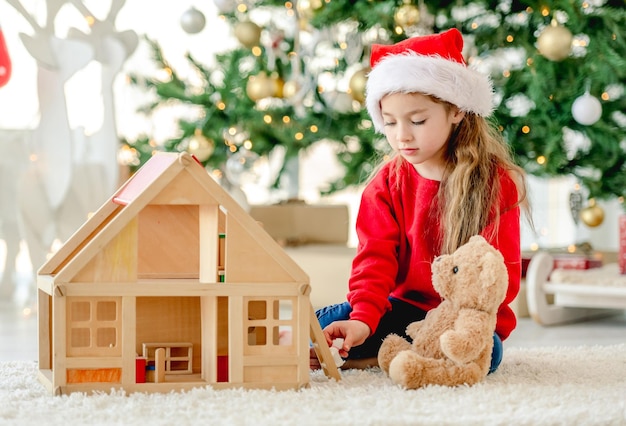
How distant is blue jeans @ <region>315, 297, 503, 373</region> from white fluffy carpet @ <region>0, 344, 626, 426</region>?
5.0 inches

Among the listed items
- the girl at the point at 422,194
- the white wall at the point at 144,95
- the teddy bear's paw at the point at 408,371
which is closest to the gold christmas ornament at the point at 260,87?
the white wall at the point at 144,95

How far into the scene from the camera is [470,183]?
64.2 inches

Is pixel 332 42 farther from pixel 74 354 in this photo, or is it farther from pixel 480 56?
pixel 74 354

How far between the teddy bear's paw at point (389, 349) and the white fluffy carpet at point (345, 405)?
3 centimetres

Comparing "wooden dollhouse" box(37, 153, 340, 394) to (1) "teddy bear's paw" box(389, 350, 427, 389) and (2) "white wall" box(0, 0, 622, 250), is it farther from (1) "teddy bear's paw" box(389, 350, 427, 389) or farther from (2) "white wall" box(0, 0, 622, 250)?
(2) "white wall" box(0, 0, 622, 250)

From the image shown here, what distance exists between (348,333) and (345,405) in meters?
0.25

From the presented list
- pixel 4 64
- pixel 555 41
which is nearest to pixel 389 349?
pixel 555 41

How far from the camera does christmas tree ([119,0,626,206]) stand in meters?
2.78

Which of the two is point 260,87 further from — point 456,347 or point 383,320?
point 456,347

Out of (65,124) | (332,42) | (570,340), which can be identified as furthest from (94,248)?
(332,42)

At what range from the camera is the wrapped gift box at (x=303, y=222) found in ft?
10.6

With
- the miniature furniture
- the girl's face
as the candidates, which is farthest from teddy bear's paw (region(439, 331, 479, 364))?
the miniature furniture

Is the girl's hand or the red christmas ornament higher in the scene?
the red christmas ornament

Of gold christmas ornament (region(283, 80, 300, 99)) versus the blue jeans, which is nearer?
the blue jeans
